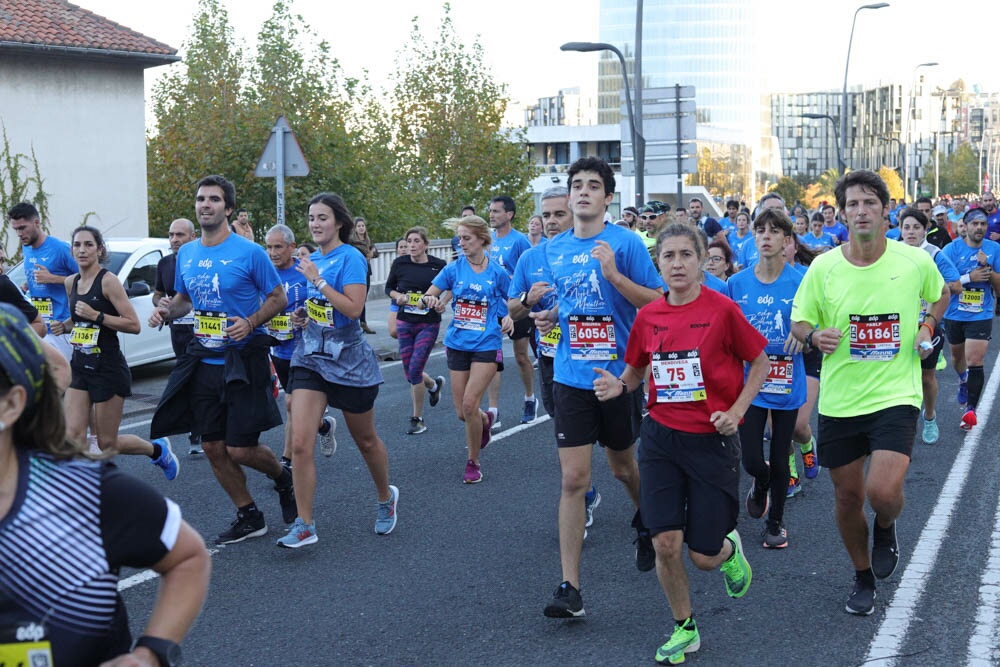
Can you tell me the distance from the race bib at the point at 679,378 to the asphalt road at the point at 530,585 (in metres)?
1.03

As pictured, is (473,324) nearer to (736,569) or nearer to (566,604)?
(566,604)

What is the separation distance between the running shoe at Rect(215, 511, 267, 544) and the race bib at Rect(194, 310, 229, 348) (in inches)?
38.8

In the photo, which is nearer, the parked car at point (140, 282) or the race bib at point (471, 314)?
the race bib at point (471, 314)

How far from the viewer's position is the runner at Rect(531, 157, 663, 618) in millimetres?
5305

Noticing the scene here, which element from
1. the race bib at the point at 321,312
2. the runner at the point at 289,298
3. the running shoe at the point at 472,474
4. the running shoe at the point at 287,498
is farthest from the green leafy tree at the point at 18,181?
the race bib at the point at 321,312

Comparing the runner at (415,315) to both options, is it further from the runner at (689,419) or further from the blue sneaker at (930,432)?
the runner at (689,419)

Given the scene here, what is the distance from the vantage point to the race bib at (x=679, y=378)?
15.4ft

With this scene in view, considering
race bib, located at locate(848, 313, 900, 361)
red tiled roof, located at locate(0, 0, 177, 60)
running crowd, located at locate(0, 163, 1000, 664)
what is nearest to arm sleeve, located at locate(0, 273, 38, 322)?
running crowd, located at locate(0, 163, 1000, 664)

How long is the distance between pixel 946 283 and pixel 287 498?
165 inches

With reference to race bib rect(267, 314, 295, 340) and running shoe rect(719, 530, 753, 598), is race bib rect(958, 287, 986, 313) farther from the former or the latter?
running shoe rect(719, 530, 753, 598)

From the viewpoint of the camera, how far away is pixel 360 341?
21.9 feet

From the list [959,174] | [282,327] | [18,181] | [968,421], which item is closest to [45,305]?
[282,327]

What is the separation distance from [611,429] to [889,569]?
4.55 ft

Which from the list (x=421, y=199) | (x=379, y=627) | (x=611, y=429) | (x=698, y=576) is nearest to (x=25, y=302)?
(x=379, y=627)
